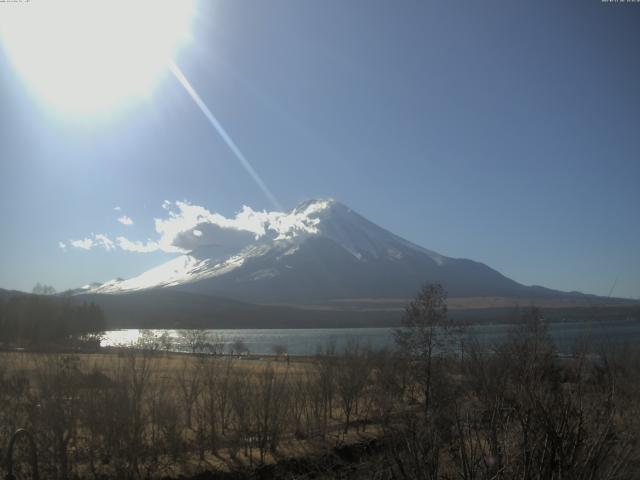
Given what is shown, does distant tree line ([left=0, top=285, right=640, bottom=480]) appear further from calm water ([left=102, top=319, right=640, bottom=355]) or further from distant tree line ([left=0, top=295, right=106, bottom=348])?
distant tree line ([left=0, top=295, right=106, bottom=348])

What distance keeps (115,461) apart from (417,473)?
12.4m

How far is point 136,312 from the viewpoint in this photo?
194750 millimetres

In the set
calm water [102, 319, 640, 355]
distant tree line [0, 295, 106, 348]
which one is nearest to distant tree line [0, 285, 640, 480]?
calm water [102, 319, 640, 355]

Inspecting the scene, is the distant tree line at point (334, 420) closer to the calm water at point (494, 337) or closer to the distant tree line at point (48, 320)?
the calm water at point (494, 337)

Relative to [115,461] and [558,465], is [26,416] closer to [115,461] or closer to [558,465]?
[115,461]

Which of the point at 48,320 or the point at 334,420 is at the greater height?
the point at 48,320

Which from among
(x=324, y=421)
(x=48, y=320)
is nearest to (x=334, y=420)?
(x=324, y=421)

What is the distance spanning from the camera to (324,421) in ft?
78.6

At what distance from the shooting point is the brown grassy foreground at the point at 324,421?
202 inches

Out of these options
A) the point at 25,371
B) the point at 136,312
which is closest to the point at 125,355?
the point at 25,371

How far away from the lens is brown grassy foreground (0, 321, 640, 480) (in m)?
5.14

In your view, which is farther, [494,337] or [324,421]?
[494,337]

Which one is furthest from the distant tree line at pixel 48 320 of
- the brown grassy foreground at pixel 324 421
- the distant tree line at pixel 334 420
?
the distant tree line at pixel 334 420

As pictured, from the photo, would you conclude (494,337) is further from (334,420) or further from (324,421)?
(324,421)
